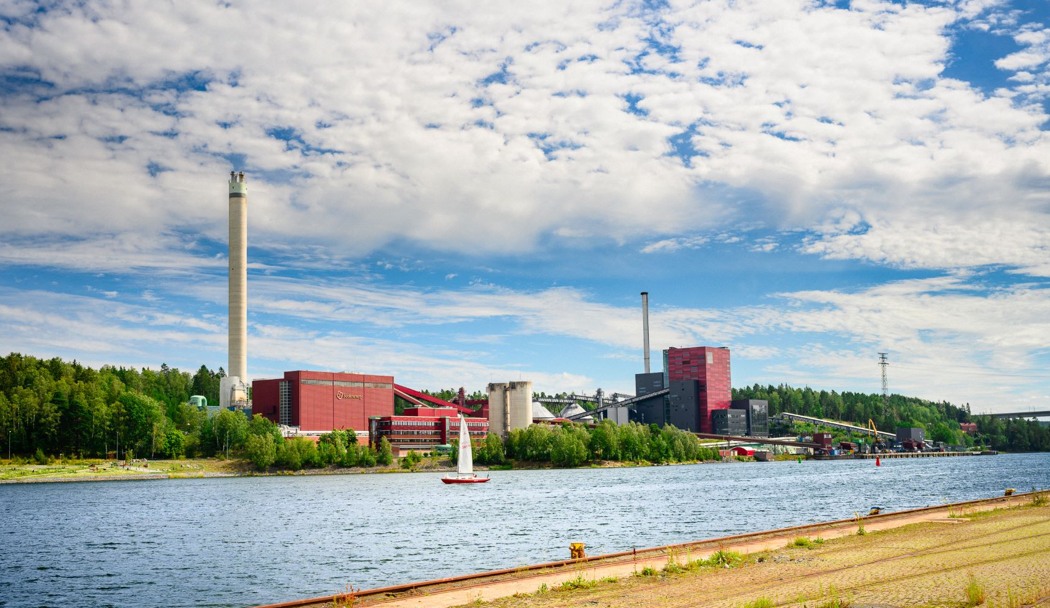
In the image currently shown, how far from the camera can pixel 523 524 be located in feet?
244

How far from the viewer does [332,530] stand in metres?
73.4

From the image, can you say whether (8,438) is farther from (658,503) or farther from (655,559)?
(655,559)

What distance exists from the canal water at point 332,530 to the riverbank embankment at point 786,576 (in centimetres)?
1174

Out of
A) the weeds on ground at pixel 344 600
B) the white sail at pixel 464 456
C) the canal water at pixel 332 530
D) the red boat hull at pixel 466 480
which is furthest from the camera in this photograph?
the white sail at pixel 464 456

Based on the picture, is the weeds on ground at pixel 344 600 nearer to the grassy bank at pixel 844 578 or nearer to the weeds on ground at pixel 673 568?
the grassy bank at pixel 844 578

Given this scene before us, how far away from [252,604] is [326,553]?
59.9ft

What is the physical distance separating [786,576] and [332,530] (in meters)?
48.5

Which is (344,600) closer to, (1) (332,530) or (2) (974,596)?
(2) (974,596)

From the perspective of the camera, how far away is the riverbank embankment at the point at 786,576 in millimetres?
28047

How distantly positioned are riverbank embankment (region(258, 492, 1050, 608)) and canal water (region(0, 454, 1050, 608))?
11.7 metres

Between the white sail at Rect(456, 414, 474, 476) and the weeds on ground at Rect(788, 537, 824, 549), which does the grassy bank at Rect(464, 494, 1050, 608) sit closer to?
A: the weeds on ground at Rect(788, 537, 824, 549)

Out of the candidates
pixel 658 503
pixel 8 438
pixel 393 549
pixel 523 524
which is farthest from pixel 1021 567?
pixel 8 438

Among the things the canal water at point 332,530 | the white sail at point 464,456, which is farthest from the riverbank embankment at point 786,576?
the white sail at point 464,456

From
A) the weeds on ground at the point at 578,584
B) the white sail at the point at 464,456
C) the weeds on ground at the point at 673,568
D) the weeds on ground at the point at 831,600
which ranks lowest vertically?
the white sail at the point at 464,456
